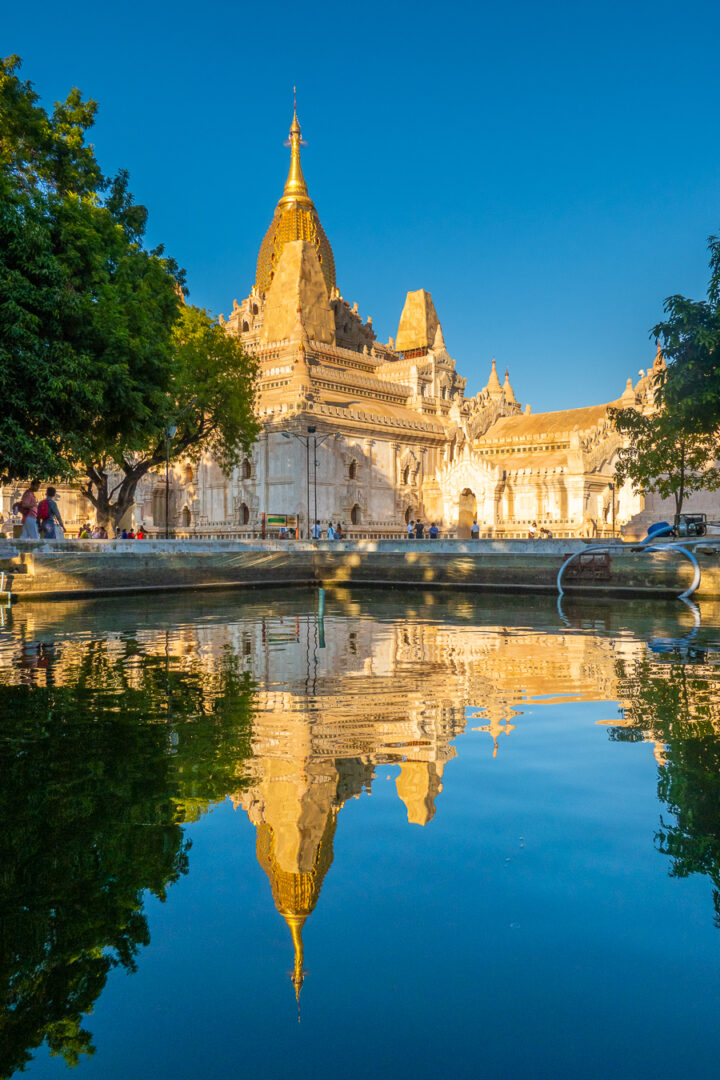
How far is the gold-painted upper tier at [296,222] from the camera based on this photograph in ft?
211

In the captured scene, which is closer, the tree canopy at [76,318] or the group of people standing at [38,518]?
the tree canopy at [76,318]

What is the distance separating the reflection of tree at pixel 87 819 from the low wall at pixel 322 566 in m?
12.6

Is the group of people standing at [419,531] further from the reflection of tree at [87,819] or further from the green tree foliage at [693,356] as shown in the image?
the reflection of tree at [87,819]

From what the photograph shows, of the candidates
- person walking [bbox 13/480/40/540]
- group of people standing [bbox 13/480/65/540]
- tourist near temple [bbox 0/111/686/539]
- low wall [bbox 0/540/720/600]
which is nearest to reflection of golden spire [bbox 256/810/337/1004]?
low wall [bbox 0/540/720/600]

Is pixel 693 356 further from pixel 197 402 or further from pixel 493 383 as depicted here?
pixel 493 383

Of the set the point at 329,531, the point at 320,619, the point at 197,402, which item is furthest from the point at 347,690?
the point at 329,531

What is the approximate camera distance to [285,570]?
84.6 ft

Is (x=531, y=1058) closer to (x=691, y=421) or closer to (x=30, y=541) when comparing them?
(x=30, y=541)

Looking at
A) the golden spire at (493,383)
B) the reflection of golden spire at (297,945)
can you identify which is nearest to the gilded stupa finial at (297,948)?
the reflection of golden spire at (297,945)

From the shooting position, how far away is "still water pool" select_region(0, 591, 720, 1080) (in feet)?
8.75

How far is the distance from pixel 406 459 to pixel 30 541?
34.9 meters

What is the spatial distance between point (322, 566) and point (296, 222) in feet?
147

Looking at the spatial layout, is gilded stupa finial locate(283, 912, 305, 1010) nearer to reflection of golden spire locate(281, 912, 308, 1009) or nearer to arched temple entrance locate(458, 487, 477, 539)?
reflection of golden spire locate(281, 912, 308, 1009)

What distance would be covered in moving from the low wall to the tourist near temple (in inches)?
614
